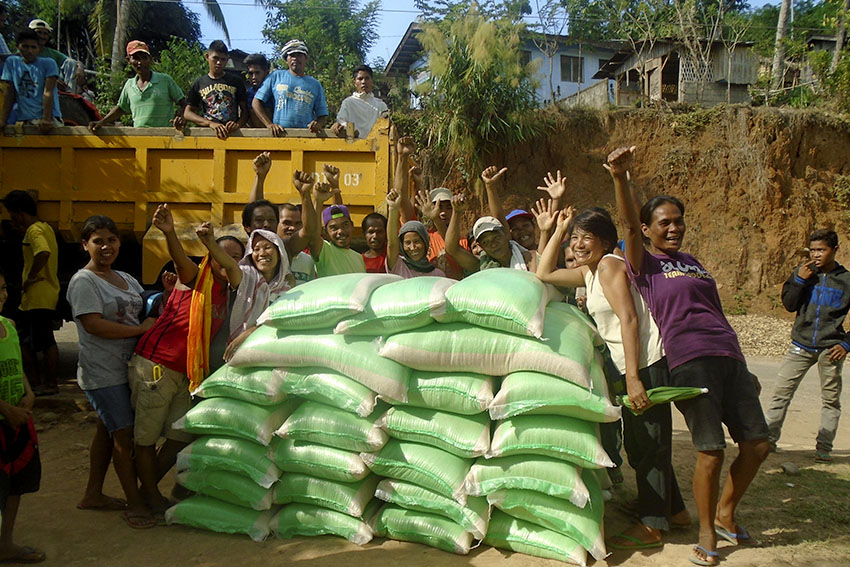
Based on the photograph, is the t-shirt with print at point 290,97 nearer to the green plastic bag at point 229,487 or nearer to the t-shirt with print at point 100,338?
the t-shirt with print at point 100,338

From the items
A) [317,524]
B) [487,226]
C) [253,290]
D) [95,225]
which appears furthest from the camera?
[487,226]

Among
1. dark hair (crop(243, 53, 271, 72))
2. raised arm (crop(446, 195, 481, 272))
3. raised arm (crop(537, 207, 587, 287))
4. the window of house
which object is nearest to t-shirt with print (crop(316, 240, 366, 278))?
raised arm (crop(446, 195, 481, 272))

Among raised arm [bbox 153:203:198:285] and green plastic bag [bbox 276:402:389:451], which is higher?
raised arm [bbox 153:203:198:285]

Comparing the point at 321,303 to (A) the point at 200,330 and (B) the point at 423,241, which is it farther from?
(B) the point at 423,241

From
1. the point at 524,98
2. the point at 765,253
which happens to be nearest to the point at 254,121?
the point at 524,98

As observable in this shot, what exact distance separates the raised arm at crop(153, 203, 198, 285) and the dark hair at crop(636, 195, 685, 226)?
2283 mm

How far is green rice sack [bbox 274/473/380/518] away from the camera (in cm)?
314

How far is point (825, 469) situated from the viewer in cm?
439

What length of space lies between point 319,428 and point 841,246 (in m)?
13.6

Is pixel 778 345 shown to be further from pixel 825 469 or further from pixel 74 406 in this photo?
pixel 74 406

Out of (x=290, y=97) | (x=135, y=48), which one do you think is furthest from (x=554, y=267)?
(x=135, y=48)

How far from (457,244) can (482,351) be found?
1.15 m

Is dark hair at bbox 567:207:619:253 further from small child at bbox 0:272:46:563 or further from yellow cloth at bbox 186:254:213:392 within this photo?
small child at bbox 0:272:46:563

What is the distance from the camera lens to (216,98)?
5.88 m
